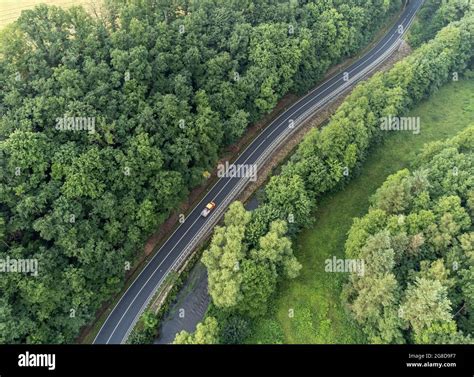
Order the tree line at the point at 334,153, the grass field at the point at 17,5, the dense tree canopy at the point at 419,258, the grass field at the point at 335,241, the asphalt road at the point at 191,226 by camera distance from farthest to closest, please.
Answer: the grass field at the point at 17,5 < the asphalt road at the point at 191,226 < the grass field at the point at 335,241 < the tree line at the point at 334,153 < the dense tree canopy at the point at 419,258

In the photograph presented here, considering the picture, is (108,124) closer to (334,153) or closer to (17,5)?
(334,153)

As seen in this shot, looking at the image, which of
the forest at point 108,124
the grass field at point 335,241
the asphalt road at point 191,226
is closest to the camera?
the forest at point 108,124

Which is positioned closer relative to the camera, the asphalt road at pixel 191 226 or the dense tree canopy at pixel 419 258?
the dense tree canopy at pixel 419 258

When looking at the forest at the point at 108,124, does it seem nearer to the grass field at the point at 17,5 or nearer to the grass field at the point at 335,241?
the grass field at the point at 335,241

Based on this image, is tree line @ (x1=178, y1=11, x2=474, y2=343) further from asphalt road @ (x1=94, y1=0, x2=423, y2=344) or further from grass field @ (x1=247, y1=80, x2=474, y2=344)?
asphalt road @ (x1=94, y1=0, x2=423, y2=344)

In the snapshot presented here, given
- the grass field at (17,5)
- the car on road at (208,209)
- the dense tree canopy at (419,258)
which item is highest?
the grass field at (17,5)

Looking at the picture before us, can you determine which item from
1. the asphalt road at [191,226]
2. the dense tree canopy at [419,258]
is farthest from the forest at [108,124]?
the dense tree canopy at [419,258]

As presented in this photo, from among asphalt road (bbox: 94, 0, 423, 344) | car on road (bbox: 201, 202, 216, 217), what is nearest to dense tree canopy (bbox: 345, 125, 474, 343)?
car on road (bbox: 201, 202, 216, 217)
